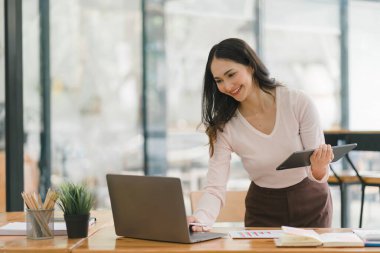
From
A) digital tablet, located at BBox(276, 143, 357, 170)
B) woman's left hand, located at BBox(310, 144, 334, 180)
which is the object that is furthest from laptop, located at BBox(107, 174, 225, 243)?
woman's left hand, located at BBox(310, 144, 334, 180)

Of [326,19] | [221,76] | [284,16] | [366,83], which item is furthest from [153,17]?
[221,76]

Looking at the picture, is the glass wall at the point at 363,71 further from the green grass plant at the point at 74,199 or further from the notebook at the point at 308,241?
the green grass plant at the point at 74,199

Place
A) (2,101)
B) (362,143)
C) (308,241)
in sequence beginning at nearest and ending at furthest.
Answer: (308,241)
(362,143)
(2,101)

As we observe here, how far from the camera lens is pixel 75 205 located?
234 centimetres

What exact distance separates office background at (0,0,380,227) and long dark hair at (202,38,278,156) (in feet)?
10.9

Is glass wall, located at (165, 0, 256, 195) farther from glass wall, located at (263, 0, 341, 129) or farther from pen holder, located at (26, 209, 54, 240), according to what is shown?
pen holder, located at (26, 209, 54, 240)

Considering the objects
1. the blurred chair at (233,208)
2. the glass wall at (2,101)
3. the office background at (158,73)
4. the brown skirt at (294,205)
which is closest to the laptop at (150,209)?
the brown skirt at (294,205)

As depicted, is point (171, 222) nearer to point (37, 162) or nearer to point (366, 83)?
point (37, 162)

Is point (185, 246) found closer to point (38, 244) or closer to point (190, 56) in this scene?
point (38, 244)

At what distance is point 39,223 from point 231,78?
0.98 m

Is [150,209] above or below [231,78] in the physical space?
below

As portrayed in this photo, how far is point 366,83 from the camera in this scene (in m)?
6.28

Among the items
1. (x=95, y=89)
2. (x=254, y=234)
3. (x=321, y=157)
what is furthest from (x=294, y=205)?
(x=95, y=89)

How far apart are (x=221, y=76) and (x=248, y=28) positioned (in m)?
3.69
